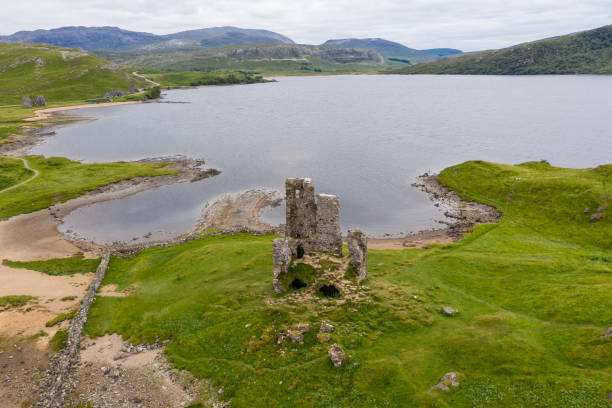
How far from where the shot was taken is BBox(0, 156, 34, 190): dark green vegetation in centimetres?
8579

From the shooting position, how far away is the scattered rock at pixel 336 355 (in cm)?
2575

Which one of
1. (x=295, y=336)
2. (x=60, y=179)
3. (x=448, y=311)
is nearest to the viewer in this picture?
(x=295, y=336)

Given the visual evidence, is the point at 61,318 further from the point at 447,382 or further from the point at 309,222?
the point at 447,382

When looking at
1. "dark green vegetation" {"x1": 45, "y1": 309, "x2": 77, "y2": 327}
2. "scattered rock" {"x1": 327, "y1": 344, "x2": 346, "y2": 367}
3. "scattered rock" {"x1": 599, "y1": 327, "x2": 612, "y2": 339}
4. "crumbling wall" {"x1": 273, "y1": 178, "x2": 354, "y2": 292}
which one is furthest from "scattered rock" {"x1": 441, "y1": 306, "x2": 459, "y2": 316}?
"dark green vegetation" {"x1": 45, "y1": 309, "x2": 77, "y2": 327}

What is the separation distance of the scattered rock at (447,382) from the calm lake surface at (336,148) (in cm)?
4220

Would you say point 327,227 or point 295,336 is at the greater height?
point 327,227

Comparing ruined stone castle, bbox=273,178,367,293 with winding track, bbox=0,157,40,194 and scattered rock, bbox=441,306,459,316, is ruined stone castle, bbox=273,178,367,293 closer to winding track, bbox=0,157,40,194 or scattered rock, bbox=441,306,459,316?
scattered rock, bbox=441,306,459,316

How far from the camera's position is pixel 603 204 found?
2185 inches

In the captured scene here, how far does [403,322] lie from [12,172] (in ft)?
354

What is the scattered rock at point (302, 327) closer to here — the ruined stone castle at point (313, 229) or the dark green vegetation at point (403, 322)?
the dark green vegetation at point (403, 322)

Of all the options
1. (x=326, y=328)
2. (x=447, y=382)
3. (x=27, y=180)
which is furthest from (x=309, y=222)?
(x=27, y=180)

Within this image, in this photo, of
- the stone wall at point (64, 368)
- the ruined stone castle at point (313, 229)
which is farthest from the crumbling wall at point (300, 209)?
Answer: the stone wall at point (64, 368)

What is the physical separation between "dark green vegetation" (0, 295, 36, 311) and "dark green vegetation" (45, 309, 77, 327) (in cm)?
692

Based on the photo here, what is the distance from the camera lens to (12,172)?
91.2 m
